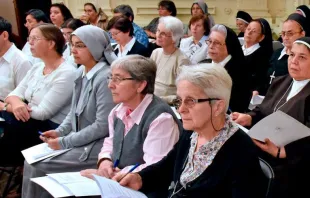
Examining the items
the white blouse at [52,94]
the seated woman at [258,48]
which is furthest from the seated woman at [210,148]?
the seated woman at [258,48]

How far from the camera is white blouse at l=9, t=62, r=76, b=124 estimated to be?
120 inches

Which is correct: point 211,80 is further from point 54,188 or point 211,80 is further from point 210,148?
point 54,188

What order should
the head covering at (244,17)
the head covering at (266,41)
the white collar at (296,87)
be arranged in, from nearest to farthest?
the white collar at (296,87), the head covering at (266,41), the head covering at (244,17)

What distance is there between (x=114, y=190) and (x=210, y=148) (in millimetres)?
445

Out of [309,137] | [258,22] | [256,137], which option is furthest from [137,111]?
[258,22]

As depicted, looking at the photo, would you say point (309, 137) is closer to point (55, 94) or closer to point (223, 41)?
point (223, 41)

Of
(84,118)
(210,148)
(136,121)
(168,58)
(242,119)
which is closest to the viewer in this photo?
(210,148)

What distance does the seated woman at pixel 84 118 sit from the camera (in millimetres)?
2670

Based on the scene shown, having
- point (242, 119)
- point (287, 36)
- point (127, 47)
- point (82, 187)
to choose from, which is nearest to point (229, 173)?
point (82, 187)

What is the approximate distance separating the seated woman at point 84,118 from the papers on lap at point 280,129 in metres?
0.97

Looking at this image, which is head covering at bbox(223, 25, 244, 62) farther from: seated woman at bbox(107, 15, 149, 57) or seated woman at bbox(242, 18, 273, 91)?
seated woman at bbox(107, 15, 149, 57)

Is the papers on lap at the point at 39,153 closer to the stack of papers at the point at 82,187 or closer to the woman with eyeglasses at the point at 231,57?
the stack of papers at the point at 82,187

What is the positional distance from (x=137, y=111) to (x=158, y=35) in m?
1.90

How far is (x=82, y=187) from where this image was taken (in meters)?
2.04
